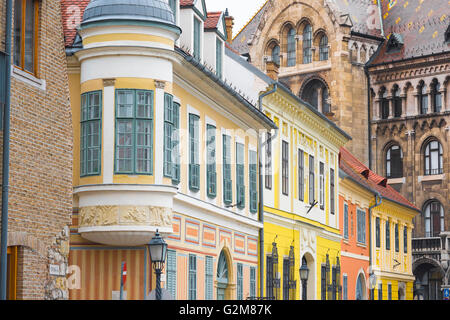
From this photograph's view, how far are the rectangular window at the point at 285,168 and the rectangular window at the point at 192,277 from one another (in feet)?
31.9

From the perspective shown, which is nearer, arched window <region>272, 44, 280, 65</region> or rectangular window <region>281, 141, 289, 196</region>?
rectangular window <region>281, 141, 289, 196</region>

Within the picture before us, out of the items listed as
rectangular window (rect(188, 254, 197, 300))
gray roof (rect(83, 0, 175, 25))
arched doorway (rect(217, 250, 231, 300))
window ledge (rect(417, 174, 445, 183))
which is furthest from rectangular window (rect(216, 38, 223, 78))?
window ledge (rect(417, 174, 445, 183))

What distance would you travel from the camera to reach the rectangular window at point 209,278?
82.1 feet

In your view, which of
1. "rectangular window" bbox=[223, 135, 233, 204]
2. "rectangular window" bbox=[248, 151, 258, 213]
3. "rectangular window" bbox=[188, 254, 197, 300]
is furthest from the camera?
"rectangular window" bbox=[248, 151, 258, 213]

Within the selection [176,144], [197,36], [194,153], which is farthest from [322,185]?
[176,144]

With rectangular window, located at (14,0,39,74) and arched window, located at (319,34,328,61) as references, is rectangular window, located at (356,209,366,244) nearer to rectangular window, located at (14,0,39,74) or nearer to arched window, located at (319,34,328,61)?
arched window, located at (319,34,328,61)

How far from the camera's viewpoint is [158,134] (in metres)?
20.6

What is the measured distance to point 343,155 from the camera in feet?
166

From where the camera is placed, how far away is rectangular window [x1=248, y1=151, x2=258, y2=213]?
2966 cm

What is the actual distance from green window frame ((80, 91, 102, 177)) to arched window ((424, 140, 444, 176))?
172ft

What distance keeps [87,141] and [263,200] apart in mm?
11382

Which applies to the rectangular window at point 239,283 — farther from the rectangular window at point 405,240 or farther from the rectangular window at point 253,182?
the rectangular window at point 405,240

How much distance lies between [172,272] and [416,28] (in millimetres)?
55387

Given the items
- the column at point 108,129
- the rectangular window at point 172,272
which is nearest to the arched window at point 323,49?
the rectangular window at point 172,272
